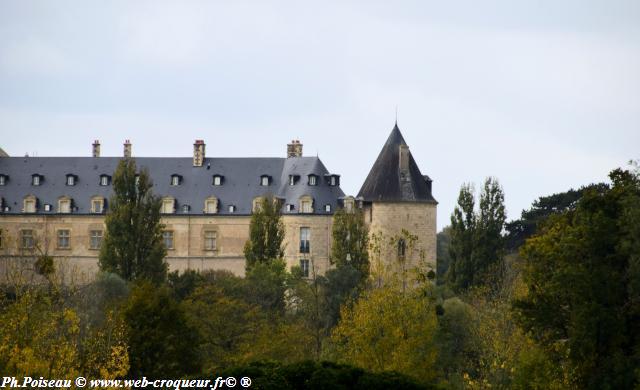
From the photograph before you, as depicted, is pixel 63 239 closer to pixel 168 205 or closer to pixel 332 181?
pixel 168 205

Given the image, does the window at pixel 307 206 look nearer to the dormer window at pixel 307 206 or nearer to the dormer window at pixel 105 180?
the dormer window at pixel 307 206

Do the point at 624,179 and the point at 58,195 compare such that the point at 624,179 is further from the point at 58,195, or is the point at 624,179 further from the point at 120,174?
the point at 58,195

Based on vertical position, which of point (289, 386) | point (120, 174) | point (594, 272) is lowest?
point (289, 386)

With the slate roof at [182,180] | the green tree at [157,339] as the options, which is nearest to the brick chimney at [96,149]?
the slate roof at [182,180]

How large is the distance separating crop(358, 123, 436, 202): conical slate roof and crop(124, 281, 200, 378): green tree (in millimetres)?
32943

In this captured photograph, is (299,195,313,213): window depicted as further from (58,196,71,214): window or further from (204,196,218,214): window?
(58,196,71,214): window

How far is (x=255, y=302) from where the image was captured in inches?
2574

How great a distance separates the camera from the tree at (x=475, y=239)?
75000mm

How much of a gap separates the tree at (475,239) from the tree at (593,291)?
28.7 metres

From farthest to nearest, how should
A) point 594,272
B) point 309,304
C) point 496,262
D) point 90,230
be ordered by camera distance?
point 90,230, point 496,262, point 309,304, point 594,272

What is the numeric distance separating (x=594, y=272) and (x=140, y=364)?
40.6ft

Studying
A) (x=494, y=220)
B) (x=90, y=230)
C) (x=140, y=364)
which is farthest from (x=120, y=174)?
(x=140, y=364)

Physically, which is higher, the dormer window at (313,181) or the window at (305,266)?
the dormer window at (313,181)

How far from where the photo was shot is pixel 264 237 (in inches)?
3083
